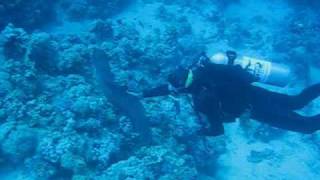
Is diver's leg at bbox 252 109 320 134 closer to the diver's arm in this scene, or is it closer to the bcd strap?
the bcd strap

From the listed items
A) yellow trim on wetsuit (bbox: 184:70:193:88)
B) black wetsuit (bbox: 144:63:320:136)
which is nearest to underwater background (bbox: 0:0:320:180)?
black wetsuit (bbox: 144:63:320:136)

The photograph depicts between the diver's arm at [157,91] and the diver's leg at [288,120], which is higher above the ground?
the diver's arm at [157,91]

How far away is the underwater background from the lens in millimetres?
6816

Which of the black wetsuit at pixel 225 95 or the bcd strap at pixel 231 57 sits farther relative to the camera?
the bcd strap at pixel 231 57

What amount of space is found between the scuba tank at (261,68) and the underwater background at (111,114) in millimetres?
714

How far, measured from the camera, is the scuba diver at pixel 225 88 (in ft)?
16.4

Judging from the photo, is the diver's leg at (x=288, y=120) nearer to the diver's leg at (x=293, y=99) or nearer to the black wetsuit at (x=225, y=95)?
the black wetsuit at (x=225, y=95)

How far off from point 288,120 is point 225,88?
57.5 inches

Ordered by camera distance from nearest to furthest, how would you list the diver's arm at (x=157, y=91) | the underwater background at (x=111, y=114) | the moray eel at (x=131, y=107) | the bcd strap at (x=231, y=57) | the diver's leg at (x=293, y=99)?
the diver's arm at (x=157, y=91) < the bcd strap at (x=231, y=57) < the diver's leg at (x=293, y=99) < the underwater background at (x=111, y=114) < the moray eel at (x=131, y=107)

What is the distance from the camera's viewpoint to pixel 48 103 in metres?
7.62

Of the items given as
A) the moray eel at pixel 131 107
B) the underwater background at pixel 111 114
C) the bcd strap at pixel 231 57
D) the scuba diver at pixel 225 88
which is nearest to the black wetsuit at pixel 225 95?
the scuba diver at pixel 225 88

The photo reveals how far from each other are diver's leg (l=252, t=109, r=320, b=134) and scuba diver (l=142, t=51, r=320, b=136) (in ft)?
0.05

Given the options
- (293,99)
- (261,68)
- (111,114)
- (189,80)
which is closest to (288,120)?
(293,99)

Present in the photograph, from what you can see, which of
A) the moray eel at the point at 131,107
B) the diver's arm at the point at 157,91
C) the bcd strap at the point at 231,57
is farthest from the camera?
the moray eel at the point at 131,107
